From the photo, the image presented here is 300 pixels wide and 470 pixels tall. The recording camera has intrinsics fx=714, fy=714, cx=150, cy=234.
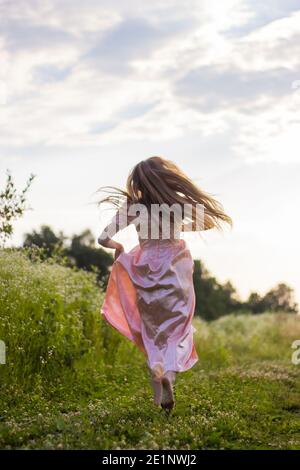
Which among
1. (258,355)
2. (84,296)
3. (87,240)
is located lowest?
(258,355)

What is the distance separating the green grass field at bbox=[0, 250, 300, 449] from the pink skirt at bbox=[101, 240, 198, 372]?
0.58m

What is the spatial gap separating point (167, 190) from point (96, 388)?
3.43 meters

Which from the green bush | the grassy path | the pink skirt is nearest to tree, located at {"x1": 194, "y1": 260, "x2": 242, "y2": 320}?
the green bush

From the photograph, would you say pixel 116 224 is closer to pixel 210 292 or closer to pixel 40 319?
pixel 40 319

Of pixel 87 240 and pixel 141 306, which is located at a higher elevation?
pixel 87 240

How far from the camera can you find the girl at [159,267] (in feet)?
23.7

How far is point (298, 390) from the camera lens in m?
10.2

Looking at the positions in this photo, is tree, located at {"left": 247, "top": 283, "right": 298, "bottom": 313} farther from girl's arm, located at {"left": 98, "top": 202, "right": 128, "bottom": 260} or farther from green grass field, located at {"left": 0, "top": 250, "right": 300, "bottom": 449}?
girl's arm, located at {"left": 98, "top": 202, "right": 128, "bottom": 260}

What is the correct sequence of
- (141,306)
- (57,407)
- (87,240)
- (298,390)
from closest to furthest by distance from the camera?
1. (141,306)
2. (57,407)
3. (298,390)
4. (87,240)

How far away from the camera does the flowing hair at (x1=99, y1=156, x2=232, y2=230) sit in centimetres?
754
